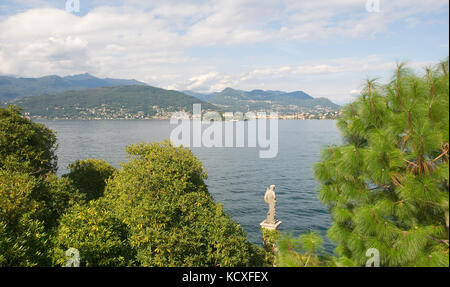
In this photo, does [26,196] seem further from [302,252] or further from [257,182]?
[257,182]

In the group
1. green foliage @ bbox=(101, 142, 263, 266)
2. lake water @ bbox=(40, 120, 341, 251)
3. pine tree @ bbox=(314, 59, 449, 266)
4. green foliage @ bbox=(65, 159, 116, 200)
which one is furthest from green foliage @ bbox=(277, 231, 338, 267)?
green foliage @ bbox=(65, 159, 116, 200)

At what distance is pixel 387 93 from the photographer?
15.3ft

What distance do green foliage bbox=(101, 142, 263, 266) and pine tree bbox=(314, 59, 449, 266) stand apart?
573 centimetres

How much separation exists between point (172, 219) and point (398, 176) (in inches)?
309

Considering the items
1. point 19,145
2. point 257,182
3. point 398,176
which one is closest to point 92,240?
point 398,176

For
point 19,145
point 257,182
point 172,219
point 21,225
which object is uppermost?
point 19,145

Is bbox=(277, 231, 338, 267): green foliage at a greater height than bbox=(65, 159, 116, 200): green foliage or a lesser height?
greater

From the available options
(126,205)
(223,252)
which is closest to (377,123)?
(223,252)

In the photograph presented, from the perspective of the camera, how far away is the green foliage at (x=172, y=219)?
9.36 metres

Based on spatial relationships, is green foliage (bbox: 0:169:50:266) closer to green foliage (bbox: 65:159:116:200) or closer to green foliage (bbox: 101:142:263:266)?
green foliage (bbox: 101:142:263:266)

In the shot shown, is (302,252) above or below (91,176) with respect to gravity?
above

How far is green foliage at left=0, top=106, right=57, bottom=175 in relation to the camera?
12688 mm

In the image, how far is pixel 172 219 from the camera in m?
10.3

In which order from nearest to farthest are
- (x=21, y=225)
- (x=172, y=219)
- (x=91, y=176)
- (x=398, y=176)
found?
(x=398, y=176) < (x=21, y=225) < (x=172, y=219) < (x=91, y=176)
